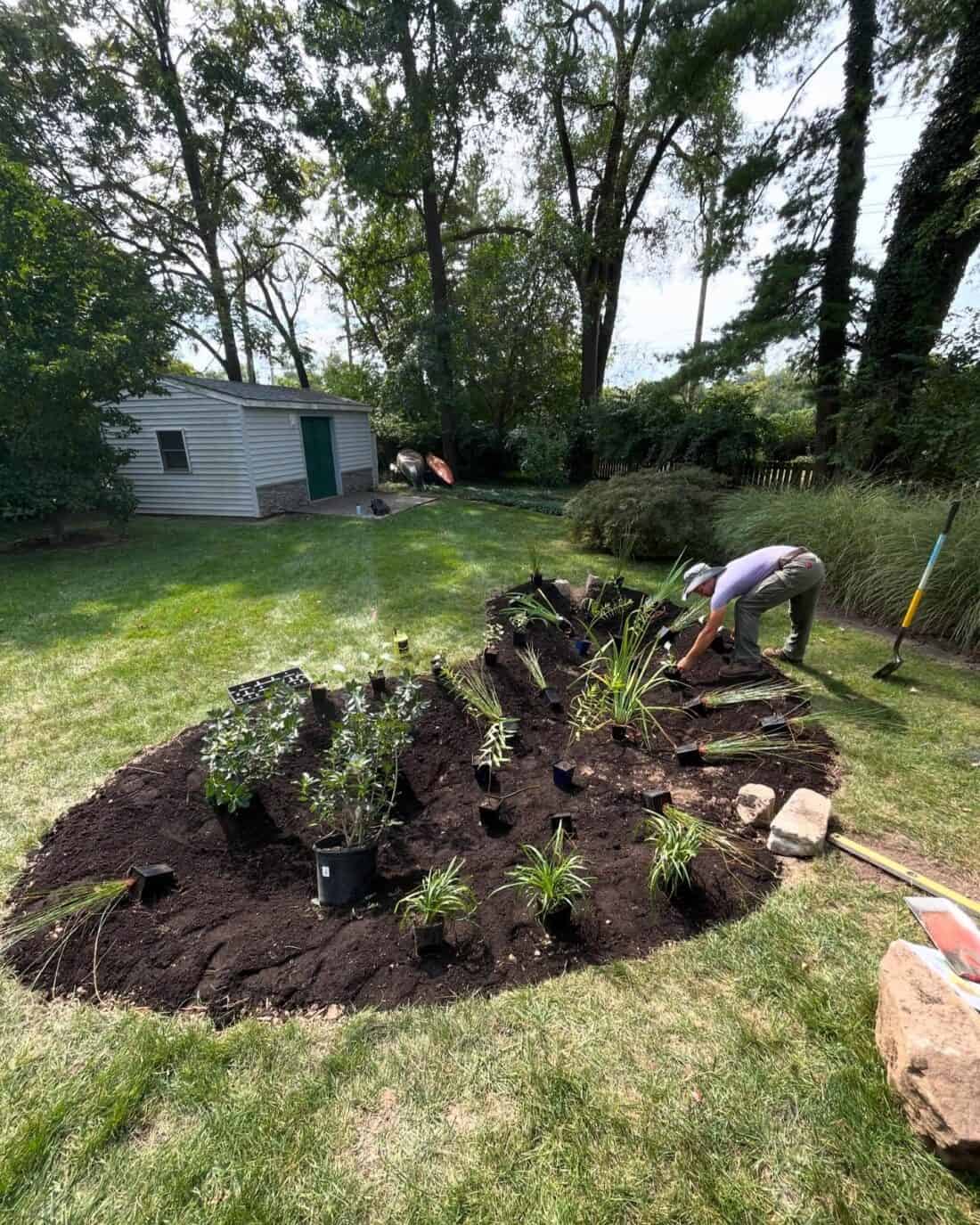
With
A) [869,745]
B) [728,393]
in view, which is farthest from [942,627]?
[728,393]

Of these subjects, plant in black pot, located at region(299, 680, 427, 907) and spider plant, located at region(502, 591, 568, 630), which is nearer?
plant in black pot, located at region(299, 680, 427, 907)

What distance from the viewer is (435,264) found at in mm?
13273

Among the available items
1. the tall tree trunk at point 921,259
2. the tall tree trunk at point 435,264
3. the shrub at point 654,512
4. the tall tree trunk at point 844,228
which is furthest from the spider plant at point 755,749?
the tall tree trunk at point 435,264

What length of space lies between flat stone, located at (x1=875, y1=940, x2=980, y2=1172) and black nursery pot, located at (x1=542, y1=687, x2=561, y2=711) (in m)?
1.95

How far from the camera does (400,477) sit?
15.9 m

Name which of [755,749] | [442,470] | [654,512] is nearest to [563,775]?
[755,749]

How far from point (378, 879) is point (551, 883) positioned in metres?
0.72

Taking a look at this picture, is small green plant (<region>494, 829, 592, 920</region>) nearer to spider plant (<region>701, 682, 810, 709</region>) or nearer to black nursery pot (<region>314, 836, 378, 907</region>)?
black nursery pot (<region>314, 836, 378, 907</region>)

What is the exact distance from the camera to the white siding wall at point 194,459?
32.5 ft

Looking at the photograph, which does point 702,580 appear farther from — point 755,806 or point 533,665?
point 755,806

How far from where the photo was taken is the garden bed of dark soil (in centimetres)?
164

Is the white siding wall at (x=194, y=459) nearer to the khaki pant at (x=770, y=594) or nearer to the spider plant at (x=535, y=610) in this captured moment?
the spider plant at (x=535, y=610)

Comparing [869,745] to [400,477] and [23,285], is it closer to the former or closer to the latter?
[23,285]

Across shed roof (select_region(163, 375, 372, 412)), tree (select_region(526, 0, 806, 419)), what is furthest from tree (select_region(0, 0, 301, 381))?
tree (select_region(526, 0, 806, 419))
